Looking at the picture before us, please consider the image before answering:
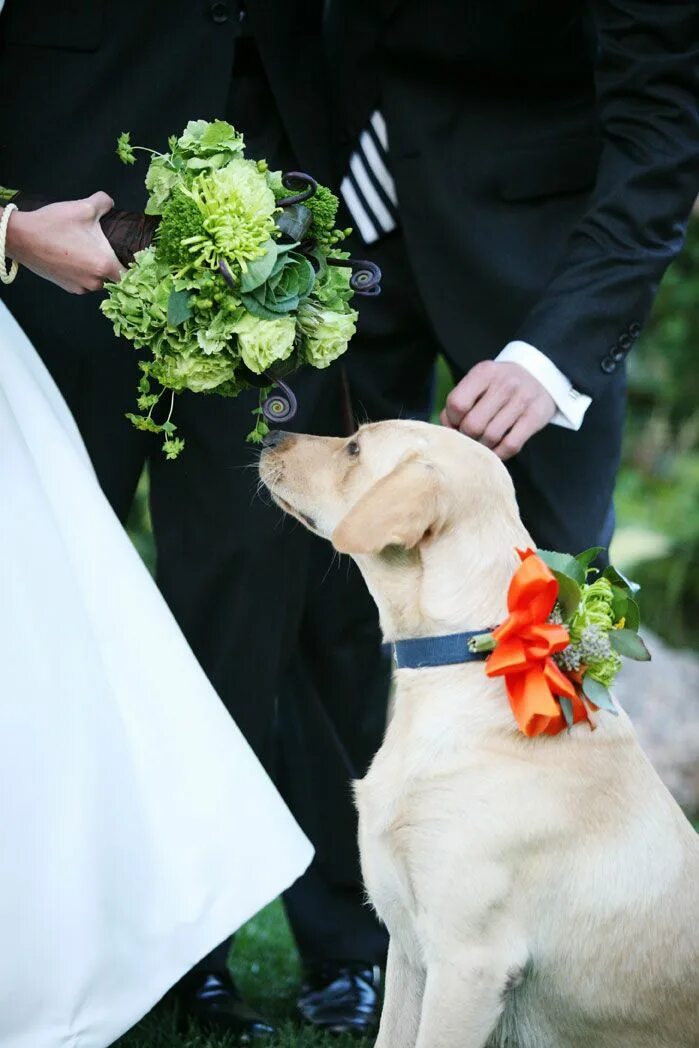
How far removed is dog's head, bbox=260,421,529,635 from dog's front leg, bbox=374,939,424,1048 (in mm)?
693

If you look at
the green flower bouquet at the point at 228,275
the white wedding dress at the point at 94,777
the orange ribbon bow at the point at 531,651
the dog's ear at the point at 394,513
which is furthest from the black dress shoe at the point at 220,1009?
the green flower bouquet at the point at 228,275

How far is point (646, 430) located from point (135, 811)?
705 cm

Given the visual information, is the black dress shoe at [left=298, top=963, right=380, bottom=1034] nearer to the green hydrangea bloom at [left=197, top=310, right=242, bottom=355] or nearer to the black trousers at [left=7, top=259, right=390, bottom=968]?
the black trousers at [left=7, top=259, right=390, bottom=968]

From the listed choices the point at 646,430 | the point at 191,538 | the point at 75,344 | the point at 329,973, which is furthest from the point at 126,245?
the point at 646,430

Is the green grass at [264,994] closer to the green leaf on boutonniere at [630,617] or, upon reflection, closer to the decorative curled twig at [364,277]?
the green leaf on boutonniere at [630,617]

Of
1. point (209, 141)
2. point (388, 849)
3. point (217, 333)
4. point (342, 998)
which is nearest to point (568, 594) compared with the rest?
point (388, 849)

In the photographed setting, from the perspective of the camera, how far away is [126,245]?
9.15ft

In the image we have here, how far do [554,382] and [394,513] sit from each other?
673 millimetres

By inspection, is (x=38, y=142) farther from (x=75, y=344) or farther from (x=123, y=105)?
(x=75, y=344)

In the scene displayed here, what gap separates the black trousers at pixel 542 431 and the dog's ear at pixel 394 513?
2.45 ft

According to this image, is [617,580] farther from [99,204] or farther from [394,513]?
[99,204]

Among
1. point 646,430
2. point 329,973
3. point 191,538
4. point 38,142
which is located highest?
point 38,142

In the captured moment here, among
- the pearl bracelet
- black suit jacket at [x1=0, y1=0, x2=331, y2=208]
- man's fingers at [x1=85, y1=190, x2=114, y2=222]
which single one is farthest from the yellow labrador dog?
black suit jacket at [x1=0, y1=0, x2=331, y2=208]

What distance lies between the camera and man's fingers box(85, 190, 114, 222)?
2.81 metres
